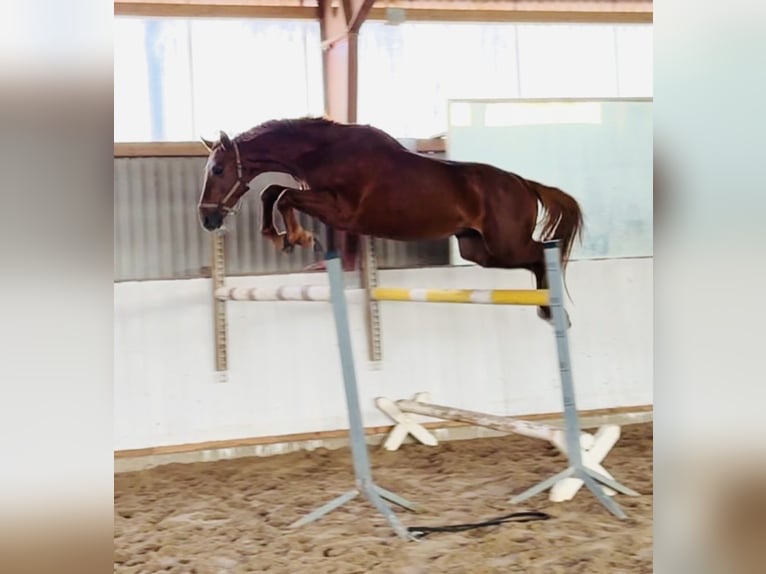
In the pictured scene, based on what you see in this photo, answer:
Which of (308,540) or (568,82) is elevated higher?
(568,82)

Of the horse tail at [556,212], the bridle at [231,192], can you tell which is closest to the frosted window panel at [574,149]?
the horse tail at [556,212]

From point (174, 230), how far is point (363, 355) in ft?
2.05

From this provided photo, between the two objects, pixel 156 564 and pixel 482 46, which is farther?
pixel 482 46

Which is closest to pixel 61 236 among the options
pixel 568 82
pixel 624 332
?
pixel 568 82

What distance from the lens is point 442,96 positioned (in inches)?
68.7

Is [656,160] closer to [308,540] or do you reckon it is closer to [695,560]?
[695,560]

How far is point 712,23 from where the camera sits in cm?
60

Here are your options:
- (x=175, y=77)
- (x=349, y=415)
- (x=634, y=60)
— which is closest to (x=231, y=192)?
(x=175, y=77)

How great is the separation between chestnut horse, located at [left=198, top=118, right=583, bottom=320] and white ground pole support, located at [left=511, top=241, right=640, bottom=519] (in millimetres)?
233

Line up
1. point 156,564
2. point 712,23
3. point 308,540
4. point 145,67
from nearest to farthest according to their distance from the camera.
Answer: point 712,23 < point 156,564 < point 308,540 < point 145,67

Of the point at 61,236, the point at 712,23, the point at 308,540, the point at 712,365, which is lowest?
the point at 308,540

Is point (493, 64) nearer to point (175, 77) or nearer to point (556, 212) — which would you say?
point (556, 212)

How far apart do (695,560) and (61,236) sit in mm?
652

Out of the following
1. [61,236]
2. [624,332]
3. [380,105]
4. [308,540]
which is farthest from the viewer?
[624,332]
